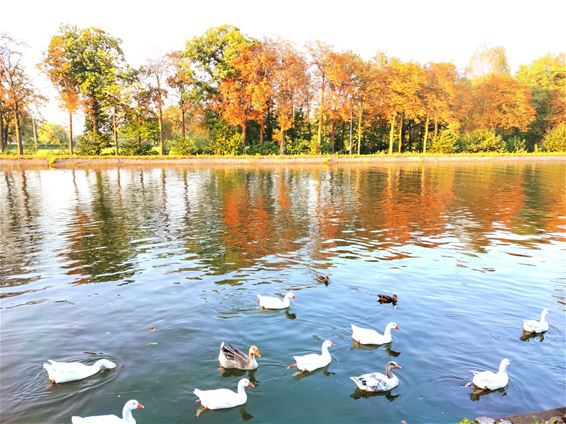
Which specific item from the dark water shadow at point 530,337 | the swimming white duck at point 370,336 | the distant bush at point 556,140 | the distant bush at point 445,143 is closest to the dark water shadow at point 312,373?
the swimming white duck at point 370,336

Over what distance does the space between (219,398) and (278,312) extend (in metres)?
4.59

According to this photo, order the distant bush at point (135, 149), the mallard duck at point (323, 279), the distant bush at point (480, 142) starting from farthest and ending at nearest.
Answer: the distant bush at point (480, 142)
the distant bush at point (135, 149)
the mallard duck at point (323, 279)

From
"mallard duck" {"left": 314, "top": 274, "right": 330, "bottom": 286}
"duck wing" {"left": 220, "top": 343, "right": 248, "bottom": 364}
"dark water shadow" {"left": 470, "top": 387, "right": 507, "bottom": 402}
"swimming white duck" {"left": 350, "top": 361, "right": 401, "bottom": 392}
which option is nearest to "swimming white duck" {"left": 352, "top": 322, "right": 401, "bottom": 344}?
"swimming white duck" {"left": 350, "top": 361, "right": 401, "bottom": 392}

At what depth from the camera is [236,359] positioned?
936 cm

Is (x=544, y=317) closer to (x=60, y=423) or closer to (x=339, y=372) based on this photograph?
(x=339, y=372)

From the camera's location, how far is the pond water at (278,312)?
28.3 feet

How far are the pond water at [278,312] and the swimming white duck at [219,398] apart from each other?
180 mm

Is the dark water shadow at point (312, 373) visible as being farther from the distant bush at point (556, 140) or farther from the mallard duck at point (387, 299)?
the distant bush at point (556, 140)

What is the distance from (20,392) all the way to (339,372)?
6.77m

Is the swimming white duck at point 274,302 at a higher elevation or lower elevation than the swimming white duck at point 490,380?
higher

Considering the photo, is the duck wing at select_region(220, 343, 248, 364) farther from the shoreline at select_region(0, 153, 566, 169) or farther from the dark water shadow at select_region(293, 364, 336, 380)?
the shoreline at select_region(0, 153, 566, 169)

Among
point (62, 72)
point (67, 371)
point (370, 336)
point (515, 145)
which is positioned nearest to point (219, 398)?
point (67, 371)

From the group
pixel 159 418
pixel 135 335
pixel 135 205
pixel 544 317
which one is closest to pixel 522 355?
pixel 544 317

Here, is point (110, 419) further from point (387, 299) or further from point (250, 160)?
point (250, 160)
